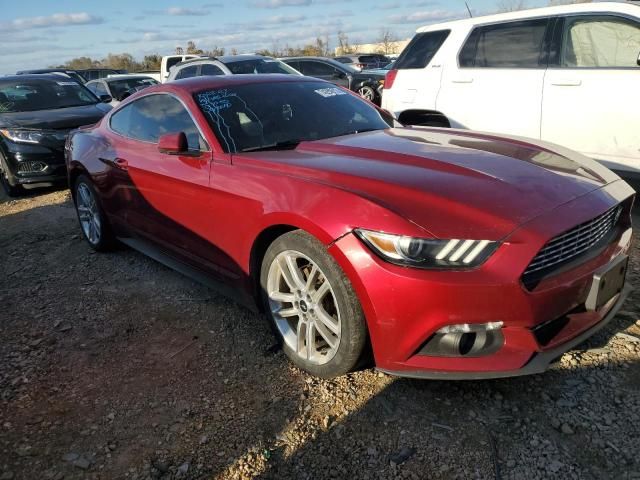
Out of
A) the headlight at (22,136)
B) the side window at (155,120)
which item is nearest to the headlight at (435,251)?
the side window at (155,120)

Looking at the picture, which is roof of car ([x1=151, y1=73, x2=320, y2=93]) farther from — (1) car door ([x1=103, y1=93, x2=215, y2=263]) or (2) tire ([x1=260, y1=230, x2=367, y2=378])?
(2) tire ([x1=260, y1=230, x2=367, y2=378])

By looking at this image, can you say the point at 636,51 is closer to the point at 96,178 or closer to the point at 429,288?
the point at 429,288

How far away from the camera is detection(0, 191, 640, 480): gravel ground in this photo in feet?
7.16

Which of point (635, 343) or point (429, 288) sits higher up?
point (429, 288)

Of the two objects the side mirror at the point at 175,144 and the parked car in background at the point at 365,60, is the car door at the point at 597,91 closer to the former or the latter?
the side mirror at the point at 175,144

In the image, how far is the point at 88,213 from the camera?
5.09 m

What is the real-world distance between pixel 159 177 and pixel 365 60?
24323 millimetres

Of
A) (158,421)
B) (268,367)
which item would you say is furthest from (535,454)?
(158,421)

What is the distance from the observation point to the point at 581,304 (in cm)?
236

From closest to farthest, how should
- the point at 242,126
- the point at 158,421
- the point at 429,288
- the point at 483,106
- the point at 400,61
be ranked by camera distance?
the point at 429,288 → the point at 158,421 → the point at 242,126 → the point at 483,106 → the point at 400,61

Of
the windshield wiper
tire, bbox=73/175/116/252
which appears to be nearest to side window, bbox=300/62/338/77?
tire, bbox=73/175/116/252

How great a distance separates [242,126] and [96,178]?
1.86m

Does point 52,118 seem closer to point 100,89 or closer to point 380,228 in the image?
point 380,228

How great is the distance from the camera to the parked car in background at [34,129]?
294 inches
